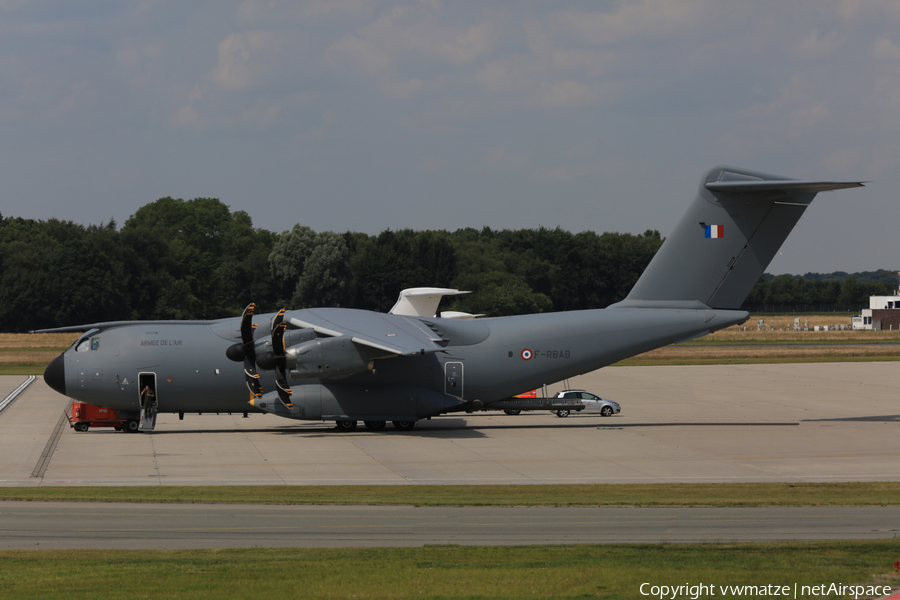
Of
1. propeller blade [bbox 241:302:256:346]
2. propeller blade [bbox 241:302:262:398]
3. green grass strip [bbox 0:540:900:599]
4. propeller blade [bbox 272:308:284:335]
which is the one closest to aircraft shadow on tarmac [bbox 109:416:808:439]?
propeller blade [bbox 241:302:262:398]

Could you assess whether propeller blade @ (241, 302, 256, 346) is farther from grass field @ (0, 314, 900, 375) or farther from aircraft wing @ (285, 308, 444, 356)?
grass field @ (0, 314, 900, 375)

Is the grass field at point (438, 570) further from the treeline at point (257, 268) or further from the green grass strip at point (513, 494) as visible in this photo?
the treeline at point (257, 268)

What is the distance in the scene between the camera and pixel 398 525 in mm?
13680

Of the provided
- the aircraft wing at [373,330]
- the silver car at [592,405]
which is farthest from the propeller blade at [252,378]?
the silver car at [592,405]

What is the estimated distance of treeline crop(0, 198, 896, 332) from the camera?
90.6 m

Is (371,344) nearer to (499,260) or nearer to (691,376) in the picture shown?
(691,376)

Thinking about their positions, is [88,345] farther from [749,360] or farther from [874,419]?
[749,360]

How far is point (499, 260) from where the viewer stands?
120 metres

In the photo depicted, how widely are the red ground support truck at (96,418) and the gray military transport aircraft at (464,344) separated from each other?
0.20m

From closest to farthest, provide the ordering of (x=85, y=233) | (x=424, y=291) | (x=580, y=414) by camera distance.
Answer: (x=580, y=414), (x=424, y=291), (x=85, y=233)

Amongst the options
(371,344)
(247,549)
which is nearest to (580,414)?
(371,344)

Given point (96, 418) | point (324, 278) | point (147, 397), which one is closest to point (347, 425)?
point (147, 397)

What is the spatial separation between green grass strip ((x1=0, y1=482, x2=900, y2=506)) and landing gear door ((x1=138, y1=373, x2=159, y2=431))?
8919 millimetres

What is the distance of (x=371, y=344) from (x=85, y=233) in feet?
293
